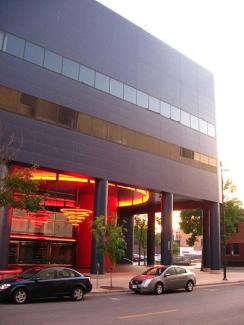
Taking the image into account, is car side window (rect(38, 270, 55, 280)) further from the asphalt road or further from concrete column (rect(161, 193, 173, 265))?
concrete column (rect(161, 193, 173, 265))

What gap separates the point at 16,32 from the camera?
27594 millimetres

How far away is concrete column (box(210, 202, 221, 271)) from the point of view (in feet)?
138

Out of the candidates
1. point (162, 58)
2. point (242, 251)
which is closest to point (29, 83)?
point (162, 58)

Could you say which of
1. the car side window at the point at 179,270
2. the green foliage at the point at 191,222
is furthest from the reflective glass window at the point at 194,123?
the green foliage at the point at 191,222

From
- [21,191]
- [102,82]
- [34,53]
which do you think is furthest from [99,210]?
[34,53]

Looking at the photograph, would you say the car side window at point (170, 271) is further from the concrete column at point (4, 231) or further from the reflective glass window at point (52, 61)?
the reflective glass window at point (52, 61)

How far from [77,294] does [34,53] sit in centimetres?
1774

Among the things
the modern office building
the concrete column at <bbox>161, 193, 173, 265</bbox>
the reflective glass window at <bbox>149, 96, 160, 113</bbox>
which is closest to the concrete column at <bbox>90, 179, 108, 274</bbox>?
the modern office building

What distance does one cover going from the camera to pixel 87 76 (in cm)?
3158

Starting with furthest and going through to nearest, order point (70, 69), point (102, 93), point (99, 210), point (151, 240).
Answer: point (151, 240) → point (102, 93) → point (99, 210) → point (70, 69)

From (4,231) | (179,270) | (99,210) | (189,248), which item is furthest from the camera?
(189,248)

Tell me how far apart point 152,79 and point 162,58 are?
3111mm

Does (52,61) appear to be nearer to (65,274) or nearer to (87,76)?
(87,76)

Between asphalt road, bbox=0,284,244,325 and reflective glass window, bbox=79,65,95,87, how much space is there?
18.0 meters
